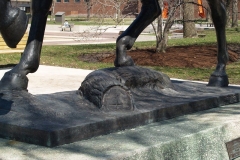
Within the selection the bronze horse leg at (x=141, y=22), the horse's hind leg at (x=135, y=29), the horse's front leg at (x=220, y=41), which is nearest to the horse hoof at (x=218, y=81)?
the horse's front leg at (x=220, y=41)

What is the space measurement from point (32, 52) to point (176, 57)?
9.53 meters

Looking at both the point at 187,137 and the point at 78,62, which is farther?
the point at 78,62

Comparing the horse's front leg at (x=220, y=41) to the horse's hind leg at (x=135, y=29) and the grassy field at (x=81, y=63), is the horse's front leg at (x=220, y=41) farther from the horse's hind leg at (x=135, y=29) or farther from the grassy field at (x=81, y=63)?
the grassy field at (x=81, y=63)

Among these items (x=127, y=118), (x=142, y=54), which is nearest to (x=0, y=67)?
(x=142, y=54)

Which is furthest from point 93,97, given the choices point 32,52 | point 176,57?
point 176,57

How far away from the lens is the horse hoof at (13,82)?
3863mm

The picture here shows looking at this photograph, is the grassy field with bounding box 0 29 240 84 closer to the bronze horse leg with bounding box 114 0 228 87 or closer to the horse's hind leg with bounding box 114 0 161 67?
the bronze horse leg with bounding box 114 0 228 87

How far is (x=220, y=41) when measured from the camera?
16.9 ft

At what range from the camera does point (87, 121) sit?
135 inches

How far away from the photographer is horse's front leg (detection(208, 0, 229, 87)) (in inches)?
193

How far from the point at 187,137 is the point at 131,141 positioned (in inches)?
15.6

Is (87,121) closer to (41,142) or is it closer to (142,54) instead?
(41,142)

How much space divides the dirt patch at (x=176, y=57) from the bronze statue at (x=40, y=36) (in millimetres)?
7128

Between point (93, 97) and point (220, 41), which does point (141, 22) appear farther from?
point (93, 97)
